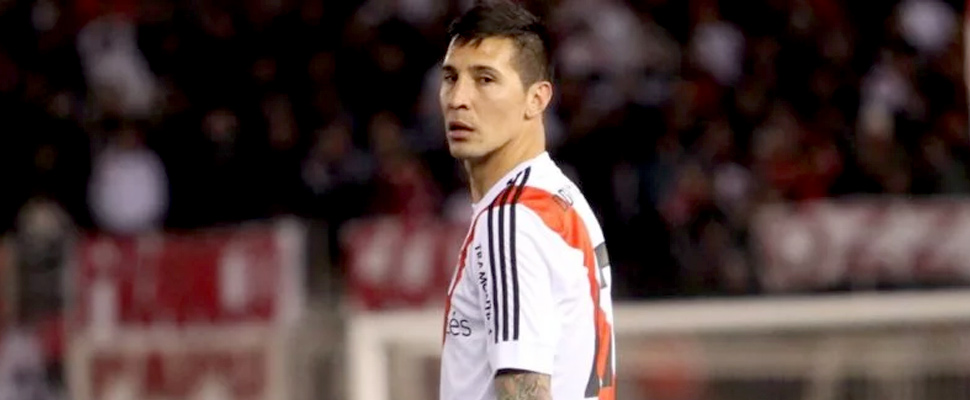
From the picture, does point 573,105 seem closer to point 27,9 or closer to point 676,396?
point 27,9

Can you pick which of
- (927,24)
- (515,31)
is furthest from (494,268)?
(927,24)

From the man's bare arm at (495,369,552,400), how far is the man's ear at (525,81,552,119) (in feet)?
1.78

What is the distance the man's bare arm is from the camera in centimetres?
419

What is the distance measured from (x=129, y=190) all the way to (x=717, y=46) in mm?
4131

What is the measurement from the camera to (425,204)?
13.9m

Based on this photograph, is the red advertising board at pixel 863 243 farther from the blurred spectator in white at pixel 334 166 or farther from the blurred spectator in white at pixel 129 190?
the blurred spectator in white at pixel 129 190

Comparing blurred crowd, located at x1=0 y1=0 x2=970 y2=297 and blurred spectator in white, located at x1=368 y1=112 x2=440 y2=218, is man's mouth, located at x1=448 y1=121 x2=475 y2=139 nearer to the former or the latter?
blurred crowd, located at x1=0 y1=0 x2=970 y2=297

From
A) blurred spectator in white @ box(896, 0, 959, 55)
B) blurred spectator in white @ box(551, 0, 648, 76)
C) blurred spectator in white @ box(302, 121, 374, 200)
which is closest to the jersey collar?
blurred spectator in white @ box(302, 121, 374, 200)

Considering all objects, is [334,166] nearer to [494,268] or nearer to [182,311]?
[182,311]

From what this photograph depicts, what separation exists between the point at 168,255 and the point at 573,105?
3.30m

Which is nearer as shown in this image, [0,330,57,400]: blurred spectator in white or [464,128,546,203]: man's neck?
[464,128,546,203]: man's neck

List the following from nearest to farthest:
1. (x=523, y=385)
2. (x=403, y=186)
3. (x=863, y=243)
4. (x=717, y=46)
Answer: (x=523, y=385)
(x=863, y=243)
(x=403, y=186)
(x=717, y=46)

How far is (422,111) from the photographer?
14.8m

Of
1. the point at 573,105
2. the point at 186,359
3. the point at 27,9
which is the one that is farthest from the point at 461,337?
the point at 27,9
